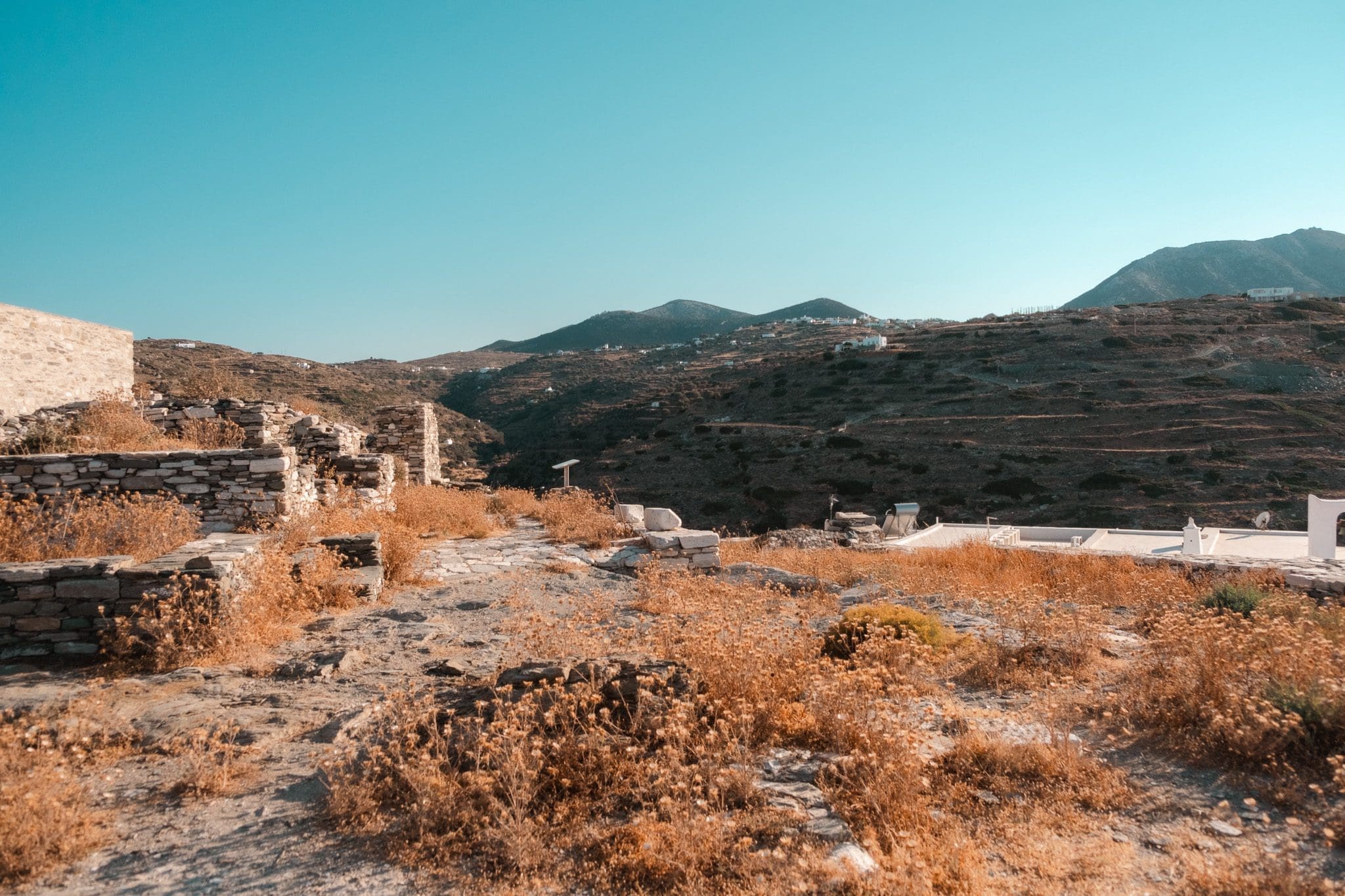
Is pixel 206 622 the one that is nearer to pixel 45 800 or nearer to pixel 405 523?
pixel 45 800

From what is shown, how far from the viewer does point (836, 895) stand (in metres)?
2.49

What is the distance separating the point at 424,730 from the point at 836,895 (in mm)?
2249

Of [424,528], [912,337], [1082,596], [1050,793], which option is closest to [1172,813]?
[1050,793]

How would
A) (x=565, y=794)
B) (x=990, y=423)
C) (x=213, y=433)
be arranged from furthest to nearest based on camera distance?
1. (x=990, y=423)
2. (x=213, y=433)
3. (x=565, y=794)

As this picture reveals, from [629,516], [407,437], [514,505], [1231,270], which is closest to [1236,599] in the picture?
[629,516]

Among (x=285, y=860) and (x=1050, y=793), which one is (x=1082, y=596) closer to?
(x=1050, y=793)

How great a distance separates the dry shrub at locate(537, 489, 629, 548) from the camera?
1055 cm

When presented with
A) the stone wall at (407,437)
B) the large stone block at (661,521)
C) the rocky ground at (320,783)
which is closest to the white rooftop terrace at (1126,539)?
the large stone block at (661,521)

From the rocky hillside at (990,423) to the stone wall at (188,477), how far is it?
87.6ft

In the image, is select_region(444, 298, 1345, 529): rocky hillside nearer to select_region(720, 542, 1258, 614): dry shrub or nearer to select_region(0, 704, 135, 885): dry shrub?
select_region(720, 542, 1258, 614): dry shrub

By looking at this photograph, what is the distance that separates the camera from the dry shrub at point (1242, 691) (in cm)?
346

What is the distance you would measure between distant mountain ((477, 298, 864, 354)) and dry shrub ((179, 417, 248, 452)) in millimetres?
71155

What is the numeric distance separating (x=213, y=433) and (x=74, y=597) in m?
6.10

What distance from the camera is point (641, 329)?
303ft
